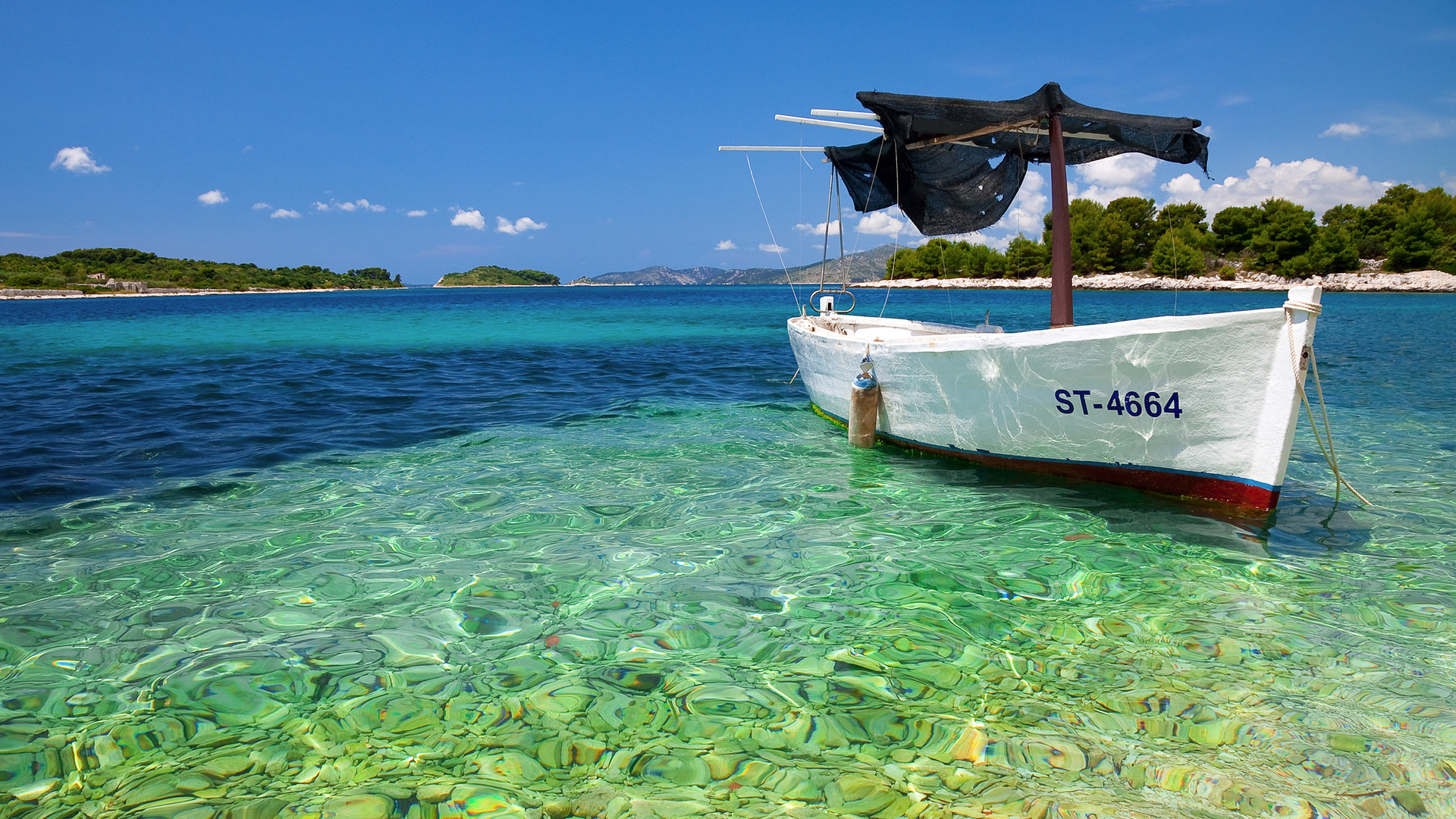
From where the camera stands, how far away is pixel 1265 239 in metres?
63.1

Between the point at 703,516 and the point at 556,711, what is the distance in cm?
283

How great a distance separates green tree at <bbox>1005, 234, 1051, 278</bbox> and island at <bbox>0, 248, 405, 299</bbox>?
378 feet

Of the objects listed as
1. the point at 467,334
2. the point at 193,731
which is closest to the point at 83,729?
the point at 193,731

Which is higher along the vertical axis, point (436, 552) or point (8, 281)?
point (8, 281)

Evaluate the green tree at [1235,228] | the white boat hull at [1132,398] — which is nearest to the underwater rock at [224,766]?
the white boat hull at [1132,398]

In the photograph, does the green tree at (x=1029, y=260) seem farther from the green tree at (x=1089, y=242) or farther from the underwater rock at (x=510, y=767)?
the underwater rock at (x=510, y=767)

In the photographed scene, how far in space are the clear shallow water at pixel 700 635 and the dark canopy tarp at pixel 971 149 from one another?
150 inches

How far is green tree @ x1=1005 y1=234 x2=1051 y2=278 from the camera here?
78.6 m

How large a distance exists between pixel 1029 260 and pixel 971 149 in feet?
273

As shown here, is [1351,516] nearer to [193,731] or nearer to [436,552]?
[436,552]

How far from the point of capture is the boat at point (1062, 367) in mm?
4961

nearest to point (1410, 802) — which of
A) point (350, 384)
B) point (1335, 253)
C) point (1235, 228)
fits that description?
point (350, 384)

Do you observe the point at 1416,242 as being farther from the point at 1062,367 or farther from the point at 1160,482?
the point at 1062,367

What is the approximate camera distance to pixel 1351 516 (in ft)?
18.2
